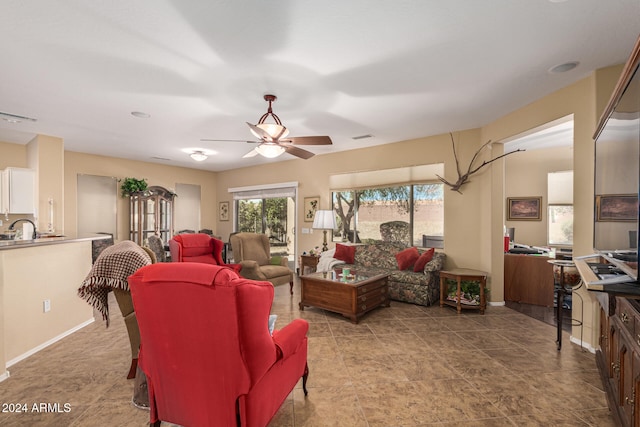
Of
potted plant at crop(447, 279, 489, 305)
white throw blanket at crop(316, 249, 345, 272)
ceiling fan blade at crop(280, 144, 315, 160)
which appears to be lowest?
potted plant at crop(447, 279, 489, 305)

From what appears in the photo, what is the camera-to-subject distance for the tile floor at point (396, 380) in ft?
6.07

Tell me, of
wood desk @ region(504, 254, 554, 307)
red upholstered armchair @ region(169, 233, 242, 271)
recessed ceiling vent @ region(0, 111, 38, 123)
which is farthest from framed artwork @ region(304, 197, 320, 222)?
recessed ceiling vent @ region(0, 111, 38, 123)

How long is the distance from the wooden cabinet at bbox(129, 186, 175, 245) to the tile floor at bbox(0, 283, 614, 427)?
3.17 metres

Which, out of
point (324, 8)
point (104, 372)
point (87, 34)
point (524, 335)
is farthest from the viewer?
point (524, 335)

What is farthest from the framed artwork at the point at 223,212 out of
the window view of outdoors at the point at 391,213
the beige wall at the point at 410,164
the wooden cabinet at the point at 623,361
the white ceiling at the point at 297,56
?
the wooden cabinet at the point at 623,361

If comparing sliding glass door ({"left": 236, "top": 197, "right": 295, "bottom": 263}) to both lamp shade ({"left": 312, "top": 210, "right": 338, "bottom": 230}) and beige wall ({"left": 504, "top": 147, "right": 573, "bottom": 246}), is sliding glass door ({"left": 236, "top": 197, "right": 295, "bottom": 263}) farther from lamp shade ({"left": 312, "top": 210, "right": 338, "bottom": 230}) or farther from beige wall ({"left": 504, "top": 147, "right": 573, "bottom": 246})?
beige wall ({"left": 504, "top": 147, "right": 573, "bottom": 246})

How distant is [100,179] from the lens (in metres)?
5.93

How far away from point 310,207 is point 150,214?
3.61 meters

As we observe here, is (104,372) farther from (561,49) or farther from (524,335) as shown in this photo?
(561,49)

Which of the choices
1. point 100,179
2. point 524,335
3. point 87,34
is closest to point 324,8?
point 87,34

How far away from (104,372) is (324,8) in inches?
131

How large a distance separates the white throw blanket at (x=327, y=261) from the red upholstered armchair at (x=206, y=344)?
341 centimetres

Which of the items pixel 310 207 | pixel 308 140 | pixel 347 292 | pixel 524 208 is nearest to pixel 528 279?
pixel 524 208

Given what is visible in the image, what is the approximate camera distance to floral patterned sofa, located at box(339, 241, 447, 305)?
4.05 metres
